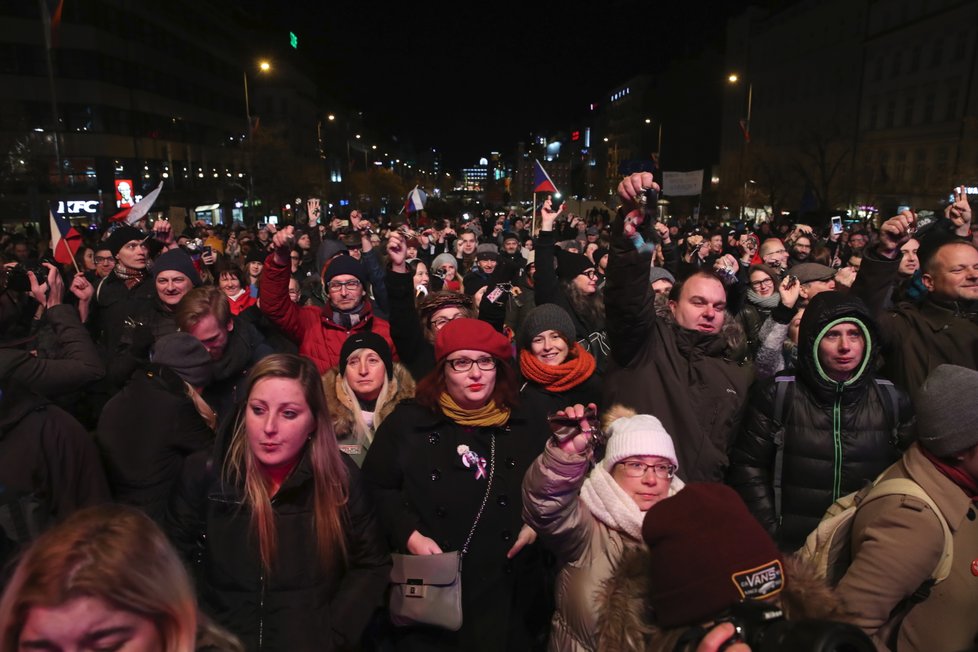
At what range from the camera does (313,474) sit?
108 inches

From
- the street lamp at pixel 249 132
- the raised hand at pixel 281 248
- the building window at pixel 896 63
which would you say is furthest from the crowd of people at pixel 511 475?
the building window at pixel 896 63

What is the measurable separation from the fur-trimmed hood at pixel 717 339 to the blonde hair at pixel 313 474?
2046 millimetres

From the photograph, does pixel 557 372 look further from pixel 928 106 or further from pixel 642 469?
pixel 928 106

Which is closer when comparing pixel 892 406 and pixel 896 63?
pixel 892 406

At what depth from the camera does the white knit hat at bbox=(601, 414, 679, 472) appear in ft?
9.12

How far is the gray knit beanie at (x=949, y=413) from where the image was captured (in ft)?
7.50

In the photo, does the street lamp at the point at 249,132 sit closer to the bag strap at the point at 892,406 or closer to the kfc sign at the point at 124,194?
the kfc sign at the point at 124,194

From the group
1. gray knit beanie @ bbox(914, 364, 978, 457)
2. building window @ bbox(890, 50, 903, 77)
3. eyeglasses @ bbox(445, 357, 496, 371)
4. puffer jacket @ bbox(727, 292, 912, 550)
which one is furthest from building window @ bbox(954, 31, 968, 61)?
eyeglasses @ bbox(445, 357, 496, 371)

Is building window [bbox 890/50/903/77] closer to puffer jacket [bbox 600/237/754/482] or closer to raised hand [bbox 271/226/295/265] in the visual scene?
puffer jacket [bbox 600/237/754/482]

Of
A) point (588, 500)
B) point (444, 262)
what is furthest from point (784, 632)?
point (444, 262)

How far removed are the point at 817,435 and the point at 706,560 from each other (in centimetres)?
177

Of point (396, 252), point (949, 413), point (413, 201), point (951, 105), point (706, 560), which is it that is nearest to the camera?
point (706, 560)

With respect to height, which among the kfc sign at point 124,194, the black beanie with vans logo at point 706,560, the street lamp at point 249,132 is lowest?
the black beanie with vans logo at point 706,560

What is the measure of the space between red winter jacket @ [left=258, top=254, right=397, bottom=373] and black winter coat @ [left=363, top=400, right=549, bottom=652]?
1811 millimetres
